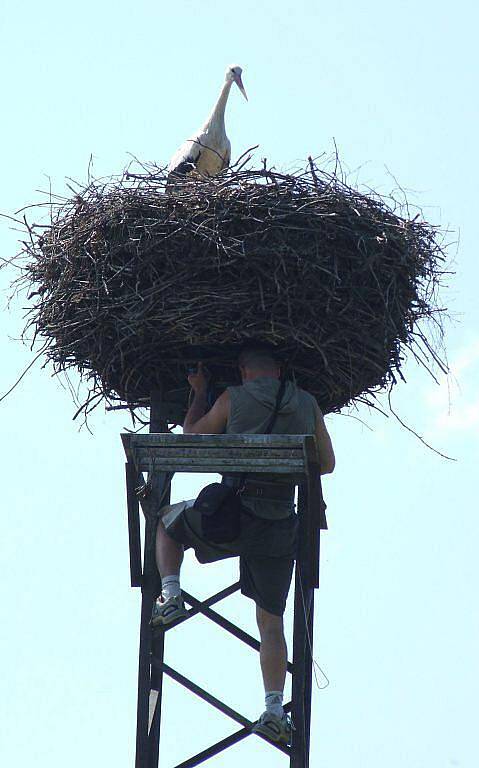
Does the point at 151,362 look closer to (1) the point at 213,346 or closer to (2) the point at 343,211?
(1) the point at 213,346

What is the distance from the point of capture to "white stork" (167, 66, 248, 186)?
11.7 metres

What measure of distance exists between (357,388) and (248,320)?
37.5 inches

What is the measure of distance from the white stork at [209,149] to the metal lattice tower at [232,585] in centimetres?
379

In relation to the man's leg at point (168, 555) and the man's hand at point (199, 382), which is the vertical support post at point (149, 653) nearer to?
the man's leg at point (168, 555)

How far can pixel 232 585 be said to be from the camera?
827 centimetres

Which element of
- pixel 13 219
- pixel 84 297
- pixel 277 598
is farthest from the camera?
pixel 13 219

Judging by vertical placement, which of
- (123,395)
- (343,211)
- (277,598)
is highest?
(343,211)

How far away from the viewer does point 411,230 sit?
9070 mm

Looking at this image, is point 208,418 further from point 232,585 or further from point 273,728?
point 273,728

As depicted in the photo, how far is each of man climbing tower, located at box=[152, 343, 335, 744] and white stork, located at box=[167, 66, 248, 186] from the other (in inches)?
140

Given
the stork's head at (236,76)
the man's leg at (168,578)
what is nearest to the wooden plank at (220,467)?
the man's leg at (168,578)

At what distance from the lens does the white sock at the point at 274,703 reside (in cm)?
780

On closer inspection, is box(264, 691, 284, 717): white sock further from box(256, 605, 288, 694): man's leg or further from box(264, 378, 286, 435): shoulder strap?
box(264, 378, 286, 435): shoulder strap

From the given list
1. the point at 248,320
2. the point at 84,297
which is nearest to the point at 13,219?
the point at 84,297
